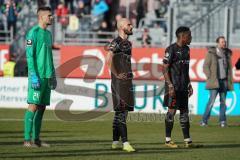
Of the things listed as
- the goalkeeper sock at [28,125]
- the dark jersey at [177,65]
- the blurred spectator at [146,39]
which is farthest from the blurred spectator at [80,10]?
the goalkeeper sock at [28,125]

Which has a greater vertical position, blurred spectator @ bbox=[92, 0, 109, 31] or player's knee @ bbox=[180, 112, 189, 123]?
blurred spectator @ bbox=[92, 0, 109, 31]

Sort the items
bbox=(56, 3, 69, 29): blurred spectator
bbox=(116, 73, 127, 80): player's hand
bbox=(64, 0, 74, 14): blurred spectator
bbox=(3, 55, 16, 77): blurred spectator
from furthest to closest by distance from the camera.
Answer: bbox=(64, 0, 74, 14): blurred spectator
bbox=(56, 3, 69, 29): blurred spectator
bbox=(3, 55, 16, 77): blurred spectator
bbox=(116, 73, 127, 80): player's hand

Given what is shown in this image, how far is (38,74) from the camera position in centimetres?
1415

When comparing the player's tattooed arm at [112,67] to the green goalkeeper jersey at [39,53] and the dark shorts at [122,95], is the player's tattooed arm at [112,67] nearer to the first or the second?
the dark shorts at [122,95]

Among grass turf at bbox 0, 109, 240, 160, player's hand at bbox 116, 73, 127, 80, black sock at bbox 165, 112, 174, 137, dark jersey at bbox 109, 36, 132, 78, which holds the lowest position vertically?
grass turf at bbox 0, 109, 240, 160

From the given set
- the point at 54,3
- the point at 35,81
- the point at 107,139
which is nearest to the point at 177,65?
the point at 107,139

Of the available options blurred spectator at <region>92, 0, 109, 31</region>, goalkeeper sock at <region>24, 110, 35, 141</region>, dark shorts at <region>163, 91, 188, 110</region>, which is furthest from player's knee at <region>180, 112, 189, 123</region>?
blurred spectator at <region>92, 0, 109, 31</region>

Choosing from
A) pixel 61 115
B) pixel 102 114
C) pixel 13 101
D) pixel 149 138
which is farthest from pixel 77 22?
pixel 149 138

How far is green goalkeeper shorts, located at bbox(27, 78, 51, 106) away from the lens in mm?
14062

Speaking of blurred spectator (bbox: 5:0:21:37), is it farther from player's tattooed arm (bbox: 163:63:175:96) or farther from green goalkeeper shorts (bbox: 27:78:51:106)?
green goalkeeper shorts (bbox: 27:78:51:106)

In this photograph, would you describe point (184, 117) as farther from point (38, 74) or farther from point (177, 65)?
point (38, 74)

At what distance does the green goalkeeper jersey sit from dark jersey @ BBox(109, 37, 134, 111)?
4.13 feet

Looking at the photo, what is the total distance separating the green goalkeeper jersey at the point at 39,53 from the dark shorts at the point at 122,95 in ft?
4.17

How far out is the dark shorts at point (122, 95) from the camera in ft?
45.0
